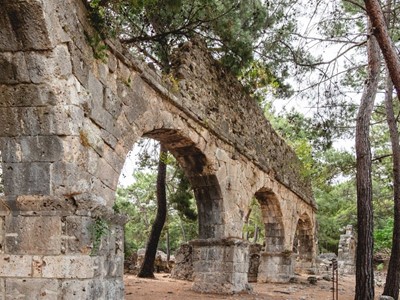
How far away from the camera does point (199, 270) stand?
9680 mm

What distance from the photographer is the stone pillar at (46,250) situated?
4094 mm

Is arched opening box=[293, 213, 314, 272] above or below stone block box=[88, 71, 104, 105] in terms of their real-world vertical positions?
below

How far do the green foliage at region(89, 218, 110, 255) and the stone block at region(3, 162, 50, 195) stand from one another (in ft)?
1.93

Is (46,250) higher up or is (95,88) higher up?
(95,88)

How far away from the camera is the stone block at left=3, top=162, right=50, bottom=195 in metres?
4.25

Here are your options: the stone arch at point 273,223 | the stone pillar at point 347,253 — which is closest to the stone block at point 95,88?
the stone arch at point 273,223

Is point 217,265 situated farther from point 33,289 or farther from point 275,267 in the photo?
point 33,289

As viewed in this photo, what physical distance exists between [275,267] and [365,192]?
7113mm

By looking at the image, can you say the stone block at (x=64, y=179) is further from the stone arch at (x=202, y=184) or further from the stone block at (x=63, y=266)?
the stone arch at (x=202, y=184)

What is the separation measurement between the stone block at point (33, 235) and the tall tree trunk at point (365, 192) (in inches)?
220

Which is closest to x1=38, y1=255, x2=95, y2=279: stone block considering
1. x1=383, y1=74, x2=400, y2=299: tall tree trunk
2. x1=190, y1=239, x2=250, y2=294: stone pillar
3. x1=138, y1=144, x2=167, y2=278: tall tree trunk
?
x1=190, y1=239, x2=250, y2=294: stone pillar

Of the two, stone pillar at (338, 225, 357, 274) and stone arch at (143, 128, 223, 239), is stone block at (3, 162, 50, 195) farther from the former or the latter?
stone pillar at (338, 225, 357, 274)

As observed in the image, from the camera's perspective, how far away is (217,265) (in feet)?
31.2

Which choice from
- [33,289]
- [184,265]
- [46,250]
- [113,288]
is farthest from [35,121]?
[184,265]
